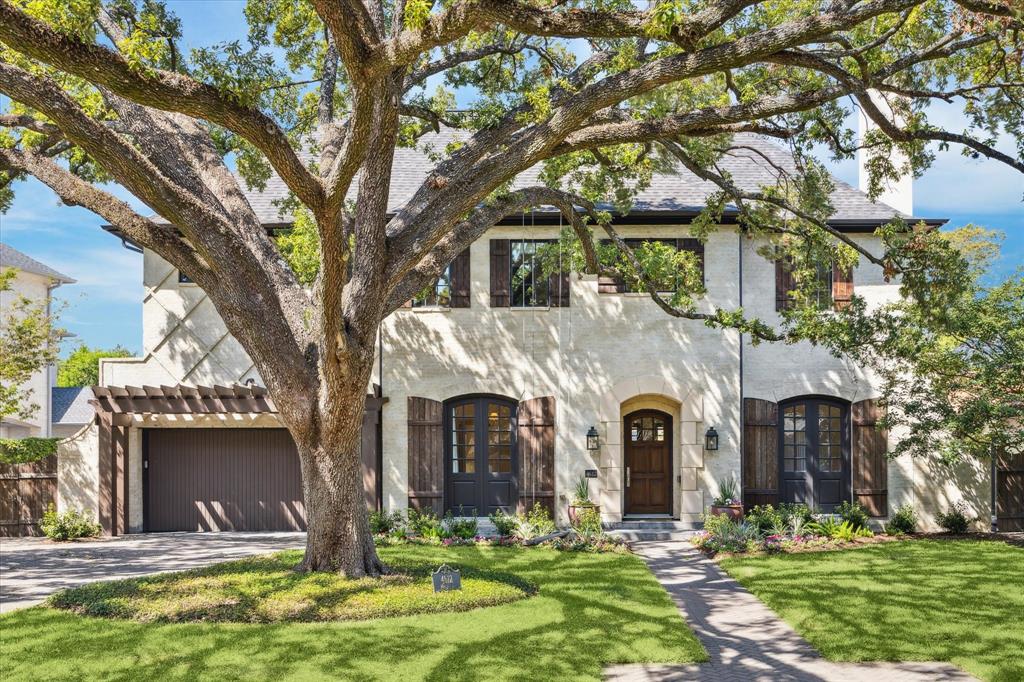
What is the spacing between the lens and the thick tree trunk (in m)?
10.0

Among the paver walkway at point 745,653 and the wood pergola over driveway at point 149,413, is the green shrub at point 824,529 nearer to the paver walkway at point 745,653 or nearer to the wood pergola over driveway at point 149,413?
the paver walkway at point 745,653

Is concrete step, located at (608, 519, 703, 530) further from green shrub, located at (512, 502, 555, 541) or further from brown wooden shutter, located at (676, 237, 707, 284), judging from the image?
brown wooden shutter, located at (676, 237, 707, 284)

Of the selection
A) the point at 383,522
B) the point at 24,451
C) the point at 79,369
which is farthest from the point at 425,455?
the point at 79,369

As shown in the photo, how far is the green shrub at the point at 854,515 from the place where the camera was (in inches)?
621

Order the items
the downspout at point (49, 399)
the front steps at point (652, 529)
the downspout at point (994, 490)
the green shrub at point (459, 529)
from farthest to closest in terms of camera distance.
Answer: the downspout at point (49, 399) → the downspout at point (994, 490) → the front steps at point (652, 529) → the green shrub at point (459, 529)

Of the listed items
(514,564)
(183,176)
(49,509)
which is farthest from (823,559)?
(49,509)

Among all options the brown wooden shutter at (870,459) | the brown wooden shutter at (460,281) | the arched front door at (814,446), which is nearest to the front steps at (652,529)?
the arched front door at (814,446)

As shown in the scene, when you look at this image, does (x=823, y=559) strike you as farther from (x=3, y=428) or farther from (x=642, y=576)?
(x=3, y=428)

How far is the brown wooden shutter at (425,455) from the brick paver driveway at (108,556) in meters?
2.36

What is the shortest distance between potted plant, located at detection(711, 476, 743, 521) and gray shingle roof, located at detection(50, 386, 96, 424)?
26805mm

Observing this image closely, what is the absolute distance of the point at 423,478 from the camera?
54.1 feet

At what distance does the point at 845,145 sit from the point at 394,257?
639cm

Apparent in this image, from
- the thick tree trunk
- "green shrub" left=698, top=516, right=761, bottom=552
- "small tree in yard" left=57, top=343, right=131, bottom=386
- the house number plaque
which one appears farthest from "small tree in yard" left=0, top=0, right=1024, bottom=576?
"small tree in yard" left=57, top=343, right=131, bottom=386

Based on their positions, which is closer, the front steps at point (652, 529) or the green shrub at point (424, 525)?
the green shrub at point (424, 525)
